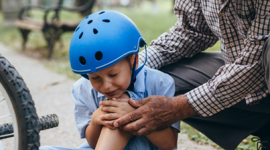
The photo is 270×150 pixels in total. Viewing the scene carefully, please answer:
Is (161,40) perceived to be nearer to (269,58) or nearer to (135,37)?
(135,37)

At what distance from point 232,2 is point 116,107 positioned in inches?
35.4

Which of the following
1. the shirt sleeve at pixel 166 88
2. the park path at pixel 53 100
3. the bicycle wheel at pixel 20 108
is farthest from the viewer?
the park path at pixel 53 100

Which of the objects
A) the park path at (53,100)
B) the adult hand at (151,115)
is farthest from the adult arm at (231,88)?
the park path at (53,100)

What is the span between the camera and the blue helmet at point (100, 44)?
4.65 ft

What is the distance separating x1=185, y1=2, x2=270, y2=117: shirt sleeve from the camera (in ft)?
5.39

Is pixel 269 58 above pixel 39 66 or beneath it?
above

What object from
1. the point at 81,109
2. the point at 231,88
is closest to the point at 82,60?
the point at 81,109

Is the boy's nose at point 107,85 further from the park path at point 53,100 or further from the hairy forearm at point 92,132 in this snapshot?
the park path at point 53,100

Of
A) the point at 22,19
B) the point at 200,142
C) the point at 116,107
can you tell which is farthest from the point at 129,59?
the point at 22,19

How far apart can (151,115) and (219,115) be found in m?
0.65

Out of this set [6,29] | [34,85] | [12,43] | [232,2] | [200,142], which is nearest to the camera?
[232,2]

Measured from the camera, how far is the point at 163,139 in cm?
166

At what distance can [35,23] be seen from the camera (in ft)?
21.4

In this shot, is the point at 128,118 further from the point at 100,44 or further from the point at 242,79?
the point at 242,79
